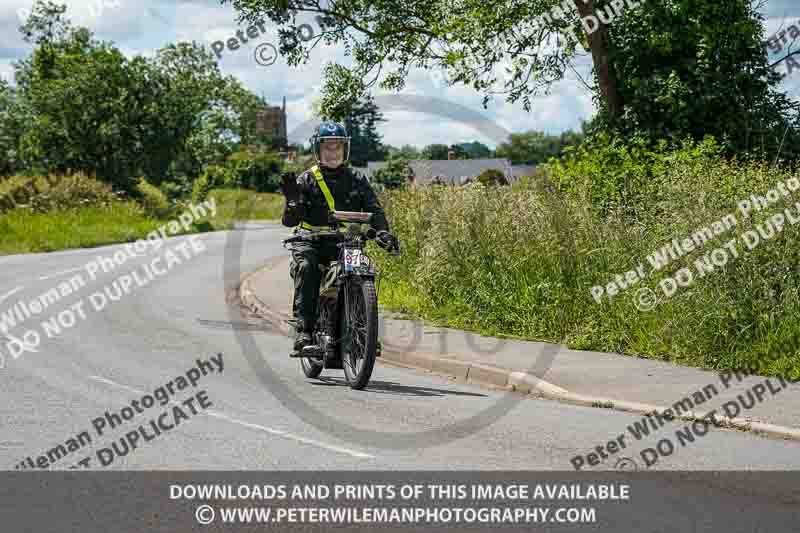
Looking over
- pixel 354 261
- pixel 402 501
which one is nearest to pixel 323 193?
pixel 354 261

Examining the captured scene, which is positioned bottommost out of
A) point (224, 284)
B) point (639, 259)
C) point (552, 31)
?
point (224, 284)

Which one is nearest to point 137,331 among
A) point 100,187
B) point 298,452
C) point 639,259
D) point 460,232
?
point 460,232

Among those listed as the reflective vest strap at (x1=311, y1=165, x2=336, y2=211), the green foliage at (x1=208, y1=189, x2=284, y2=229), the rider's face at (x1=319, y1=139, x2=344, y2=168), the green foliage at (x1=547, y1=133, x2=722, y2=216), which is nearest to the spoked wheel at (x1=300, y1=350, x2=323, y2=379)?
the reflective vest strap at (x1=311, y1=165, x2=336, y2=211)

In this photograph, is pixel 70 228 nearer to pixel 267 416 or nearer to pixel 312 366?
pixel 312 366

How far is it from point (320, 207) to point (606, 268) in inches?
170

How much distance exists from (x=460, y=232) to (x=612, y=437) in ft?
25.4

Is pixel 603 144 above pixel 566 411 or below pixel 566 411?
above

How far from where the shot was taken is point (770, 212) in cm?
1073

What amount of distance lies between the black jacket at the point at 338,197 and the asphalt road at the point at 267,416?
1.62 metres

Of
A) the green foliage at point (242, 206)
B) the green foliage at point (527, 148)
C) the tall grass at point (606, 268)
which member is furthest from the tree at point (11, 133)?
the green foliage at point (527, 148)

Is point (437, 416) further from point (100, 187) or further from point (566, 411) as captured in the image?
point (100, 187)

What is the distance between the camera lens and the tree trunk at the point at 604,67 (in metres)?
18.5

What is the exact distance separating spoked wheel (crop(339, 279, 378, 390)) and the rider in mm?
439

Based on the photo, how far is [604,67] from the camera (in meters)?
18.5
